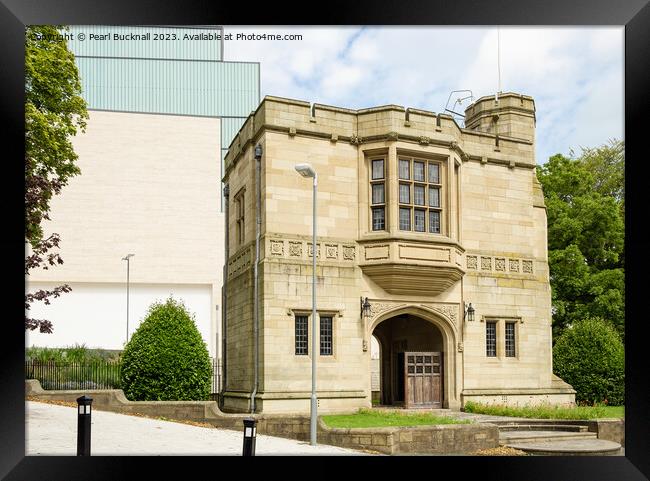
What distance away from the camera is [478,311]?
22781mm

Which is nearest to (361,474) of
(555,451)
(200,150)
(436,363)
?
(555,451)

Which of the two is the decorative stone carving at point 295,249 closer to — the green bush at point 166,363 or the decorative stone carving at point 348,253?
the decorative stone carving at point 348,253

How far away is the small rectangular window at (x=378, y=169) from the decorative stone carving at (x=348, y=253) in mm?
2073

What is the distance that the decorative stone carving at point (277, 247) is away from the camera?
20.4 m

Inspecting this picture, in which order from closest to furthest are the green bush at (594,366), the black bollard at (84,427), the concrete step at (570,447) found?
the black bollard at (84,427) < the concrete step at (570,447) < the green bush at (594,366)

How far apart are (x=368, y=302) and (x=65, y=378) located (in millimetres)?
9154

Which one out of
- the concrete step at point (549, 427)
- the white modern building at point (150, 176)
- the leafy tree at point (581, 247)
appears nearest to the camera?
the concrete step at point (549, 427)

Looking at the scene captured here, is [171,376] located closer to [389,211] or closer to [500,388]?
[389,211]

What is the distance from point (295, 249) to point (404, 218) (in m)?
3.15

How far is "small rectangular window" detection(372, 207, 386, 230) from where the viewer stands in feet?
70.5

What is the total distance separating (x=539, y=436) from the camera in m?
18.6

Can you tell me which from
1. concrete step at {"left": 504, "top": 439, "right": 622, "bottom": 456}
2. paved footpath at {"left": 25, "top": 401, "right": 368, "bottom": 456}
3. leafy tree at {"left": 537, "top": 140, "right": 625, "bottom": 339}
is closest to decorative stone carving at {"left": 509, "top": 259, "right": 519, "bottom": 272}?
concrete step at {"left": 504, "top": 439, "right": 622, "bottom": 456}

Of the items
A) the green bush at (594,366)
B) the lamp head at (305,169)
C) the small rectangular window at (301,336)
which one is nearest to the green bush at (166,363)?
the small rectangular window at (301,336)

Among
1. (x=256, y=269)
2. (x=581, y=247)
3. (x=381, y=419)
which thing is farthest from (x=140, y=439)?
(x=581, y=247)
